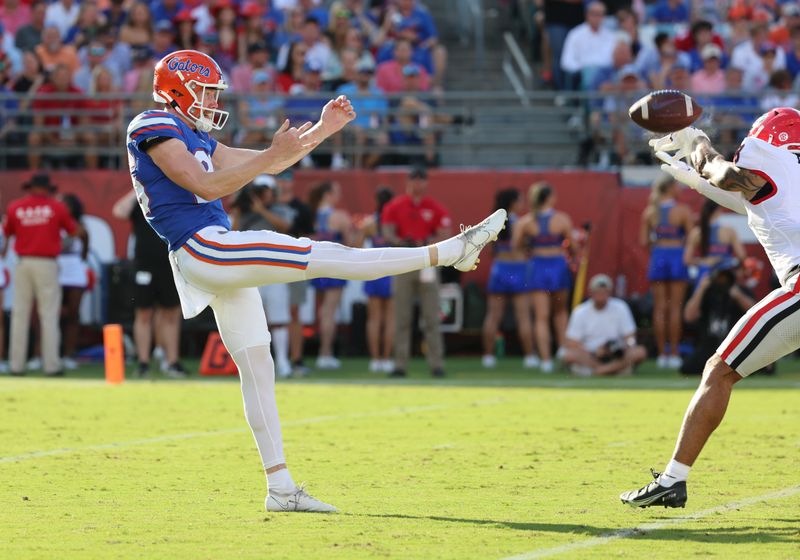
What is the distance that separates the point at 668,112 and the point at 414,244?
307 inches

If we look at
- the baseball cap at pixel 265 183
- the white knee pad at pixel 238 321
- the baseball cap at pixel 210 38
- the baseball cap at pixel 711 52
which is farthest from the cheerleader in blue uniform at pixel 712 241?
the white knee pad at pixel 238 321

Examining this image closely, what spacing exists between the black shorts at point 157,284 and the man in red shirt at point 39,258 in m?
1.08

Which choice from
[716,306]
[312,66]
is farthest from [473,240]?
[312,66]

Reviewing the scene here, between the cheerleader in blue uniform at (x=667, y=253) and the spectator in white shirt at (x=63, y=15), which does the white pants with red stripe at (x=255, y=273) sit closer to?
the cheerleader in blue uniform at (x=667, y=253)

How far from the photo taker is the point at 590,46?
18953 mm

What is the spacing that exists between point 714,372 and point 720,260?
353 inches

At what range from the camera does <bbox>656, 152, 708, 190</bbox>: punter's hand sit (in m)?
7.02

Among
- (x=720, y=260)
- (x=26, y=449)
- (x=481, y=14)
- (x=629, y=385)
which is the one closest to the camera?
(x=26, y=449)

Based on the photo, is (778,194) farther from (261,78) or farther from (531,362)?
(261,78)

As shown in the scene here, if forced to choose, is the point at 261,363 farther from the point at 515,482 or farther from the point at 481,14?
the point at 481,14

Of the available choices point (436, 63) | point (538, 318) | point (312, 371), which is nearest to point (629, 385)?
point (538, 318)

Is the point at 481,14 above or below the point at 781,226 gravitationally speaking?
above

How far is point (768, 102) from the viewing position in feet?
58.8

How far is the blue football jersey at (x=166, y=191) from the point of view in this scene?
21.3ft
